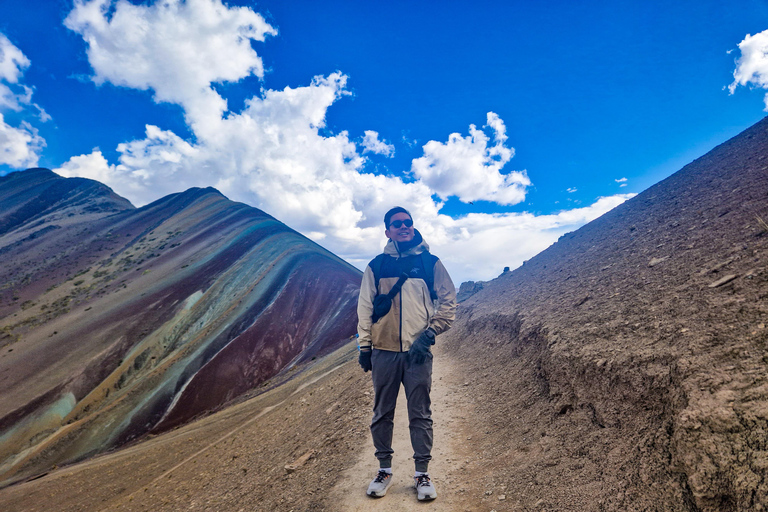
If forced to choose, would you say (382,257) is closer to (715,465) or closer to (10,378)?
(715,465)

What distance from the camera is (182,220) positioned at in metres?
58.1

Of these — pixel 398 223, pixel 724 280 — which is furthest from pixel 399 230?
pixel 724 280

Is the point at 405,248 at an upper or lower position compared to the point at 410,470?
upper

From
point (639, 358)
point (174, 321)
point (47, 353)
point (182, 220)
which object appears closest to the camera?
point (639, 358)

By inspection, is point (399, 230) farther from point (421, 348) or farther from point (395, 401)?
point (395, 401)

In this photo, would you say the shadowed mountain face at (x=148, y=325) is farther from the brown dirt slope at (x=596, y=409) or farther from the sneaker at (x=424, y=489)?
the sneaker at (x=424, y=489)

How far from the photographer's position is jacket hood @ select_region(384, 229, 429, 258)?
399cm

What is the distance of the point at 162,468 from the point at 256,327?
21301 mm

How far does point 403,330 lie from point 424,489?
61.1 inches

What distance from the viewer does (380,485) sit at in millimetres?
3635

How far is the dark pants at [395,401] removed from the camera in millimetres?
3537

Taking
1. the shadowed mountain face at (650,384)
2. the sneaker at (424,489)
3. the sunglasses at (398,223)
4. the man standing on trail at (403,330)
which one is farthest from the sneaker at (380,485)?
the sunglasses at (398,223)

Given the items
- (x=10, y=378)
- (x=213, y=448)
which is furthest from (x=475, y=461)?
(x=10, y=378)

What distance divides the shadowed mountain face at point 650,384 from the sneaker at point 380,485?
1064 millimetres
